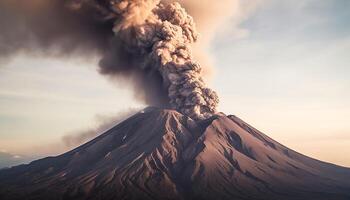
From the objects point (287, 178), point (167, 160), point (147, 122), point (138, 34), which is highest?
point (138, 34)

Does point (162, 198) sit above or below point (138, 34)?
below

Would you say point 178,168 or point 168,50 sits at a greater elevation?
point 168,50

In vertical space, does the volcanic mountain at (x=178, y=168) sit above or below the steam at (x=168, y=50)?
below

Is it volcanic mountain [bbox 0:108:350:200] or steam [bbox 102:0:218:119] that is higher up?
steam [bbox 102:0:218:119]

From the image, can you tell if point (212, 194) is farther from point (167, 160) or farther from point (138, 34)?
point (138, 34)

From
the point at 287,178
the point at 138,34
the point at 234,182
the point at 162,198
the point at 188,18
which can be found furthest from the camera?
the point at 188,18

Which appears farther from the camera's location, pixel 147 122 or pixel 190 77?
pixel 147 122

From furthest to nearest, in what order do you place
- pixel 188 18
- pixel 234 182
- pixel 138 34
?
pixel 188 18
pixel 138 34
pixel 234 182

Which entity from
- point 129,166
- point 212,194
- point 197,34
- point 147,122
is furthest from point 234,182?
point 197,34
